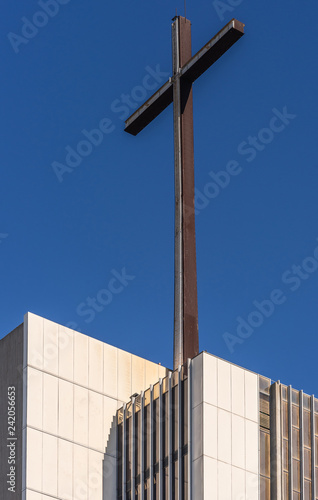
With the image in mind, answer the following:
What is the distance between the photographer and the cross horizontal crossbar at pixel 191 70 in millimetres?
55781

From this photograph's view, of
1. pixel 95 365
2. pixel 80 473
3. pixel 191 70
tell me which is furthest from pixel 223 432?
pixel 191 70

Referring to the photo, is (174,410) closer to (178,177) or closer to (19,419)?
(19,419)

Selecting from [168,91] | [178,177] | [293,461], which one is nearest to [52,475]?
[293,461]

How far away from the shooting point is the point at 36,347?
51531 millimetres

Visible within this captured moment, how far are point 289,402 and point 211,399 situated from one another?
5600 millimetres

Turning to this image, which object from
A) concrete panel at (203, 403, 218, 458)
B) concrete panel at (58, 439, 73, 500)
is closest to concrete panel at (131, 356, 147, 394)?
concrete panel at (58, 439, 73, 500)

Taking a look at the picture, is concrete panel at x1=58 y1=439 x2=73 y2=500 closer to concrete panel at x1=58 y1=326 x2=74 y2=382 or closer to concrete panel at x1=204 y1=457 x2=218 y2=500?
concrete panel at x1=58 y1=326 x2=74 y2=382

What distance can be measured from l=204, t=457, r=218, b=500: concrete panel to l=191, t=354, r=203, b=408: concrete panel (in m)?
2.36

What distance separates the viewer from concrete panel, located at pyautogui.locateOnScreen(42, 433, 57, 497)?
5003 centimetres

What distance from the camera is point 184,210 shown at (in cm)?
5759

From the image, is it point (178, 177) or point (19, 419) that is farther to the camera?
point (178, 177)

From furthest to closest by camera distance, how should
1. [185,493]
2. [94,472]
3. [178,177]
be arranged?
[178,177] → [94,472] → [185,493]

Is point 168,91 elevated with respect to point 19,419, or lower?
elevated

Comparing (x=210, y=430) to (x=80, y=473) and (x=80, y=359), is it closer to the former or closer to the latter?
(x=80, y=473)
